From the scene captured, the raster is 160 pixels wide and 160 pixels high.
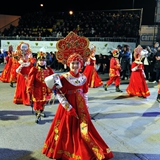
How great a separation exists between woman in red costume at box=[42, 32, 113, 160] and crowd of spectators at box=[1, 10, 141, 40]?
10936mm

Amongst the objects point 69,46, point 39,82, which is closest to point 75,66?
point 69,46

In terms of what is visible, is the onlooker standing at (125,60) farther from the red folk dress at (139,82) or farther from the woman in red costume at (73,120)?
the woman in red costume at (73,120)

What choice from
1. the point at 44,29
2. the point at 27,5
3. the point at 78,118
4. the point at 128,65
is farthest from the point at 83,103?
the point at 27,5

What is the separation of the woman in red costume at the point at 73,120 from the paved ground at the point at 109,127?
1.53 ft

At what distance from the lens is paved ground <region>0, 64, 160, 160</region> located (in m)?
4.00

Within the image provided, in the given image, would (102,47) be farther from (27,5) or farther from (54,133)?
(27,5)

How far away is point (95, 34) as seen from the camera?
53.7ft

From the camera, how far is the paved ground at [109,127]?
400cm

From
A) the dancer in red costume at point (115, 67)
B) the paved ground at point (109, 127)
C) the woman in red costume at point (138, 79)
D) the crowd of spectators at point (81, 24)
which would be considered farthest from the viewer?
the crowd of spectators at point (81, 24)

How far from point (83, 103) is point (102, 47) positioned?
10602 millimetres

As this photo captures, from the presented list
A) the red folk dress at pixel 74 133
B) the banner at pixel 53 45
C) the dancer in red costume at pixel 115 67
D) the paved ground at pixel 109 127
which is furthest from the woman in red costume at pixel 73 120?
the banner at pixel 53 45

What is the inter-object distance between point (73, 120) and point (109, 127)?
73.0 inches

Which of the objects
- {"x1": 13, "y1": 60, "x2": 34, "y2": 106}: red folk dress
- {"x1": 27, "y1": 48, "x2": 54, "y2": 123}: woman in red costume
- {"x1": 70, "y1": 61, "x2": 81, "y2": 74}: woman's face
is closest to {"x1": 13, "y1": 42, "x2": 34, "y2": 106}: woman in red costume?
{"x1": 13, "y1": 60, "x2": 34, "y2": 106}: red folk dress

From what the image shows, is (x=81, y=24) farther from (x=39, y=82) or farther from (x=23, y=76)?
(x=39, y=82)
